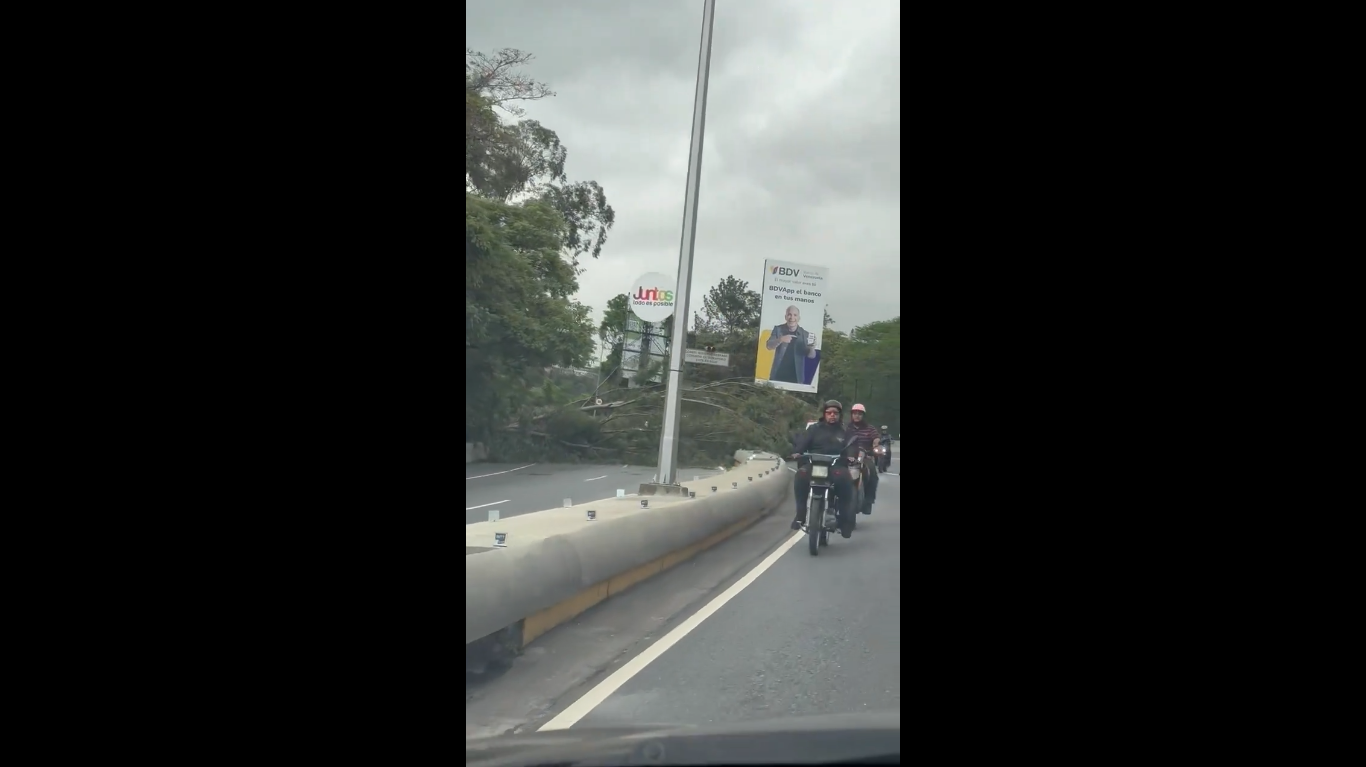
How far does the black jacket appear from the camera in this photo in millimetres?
5750

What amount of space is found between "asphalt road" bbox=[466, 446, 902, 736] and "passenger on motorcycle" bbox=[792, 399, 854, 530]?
1.79 ft

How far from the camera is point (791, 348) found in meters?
3.74

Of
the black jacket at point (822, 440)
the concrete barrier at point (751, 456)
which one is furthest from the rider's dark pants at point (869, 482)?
the concrete barrier at point (751, 456)

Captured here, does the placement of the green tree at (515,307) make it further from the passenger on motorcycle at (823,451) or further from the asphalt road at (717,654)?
the passenger on motorcycle at (823,451)

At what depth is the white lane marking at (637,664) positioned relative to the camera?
2.85m

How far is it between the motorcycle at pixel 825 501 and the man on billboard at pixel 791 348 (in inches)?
84.4

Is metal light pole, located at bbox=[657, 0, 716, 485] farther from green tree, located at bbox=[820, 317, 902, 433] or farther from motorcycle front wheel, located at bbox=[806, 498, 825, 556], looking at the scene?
green tree, located at bbox=[820, 317, 902, 433]

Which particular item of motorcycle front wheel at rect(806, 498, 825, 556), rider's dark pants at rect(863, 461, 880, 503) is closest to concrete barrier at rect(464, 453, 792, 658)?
motorcycle front wheel at rect(806, 498, 825, 556)

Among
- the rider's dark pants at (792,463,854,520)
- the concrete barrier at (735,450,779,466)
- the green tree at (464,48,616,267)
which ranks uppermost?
the green tree at (464,48,616,267)
